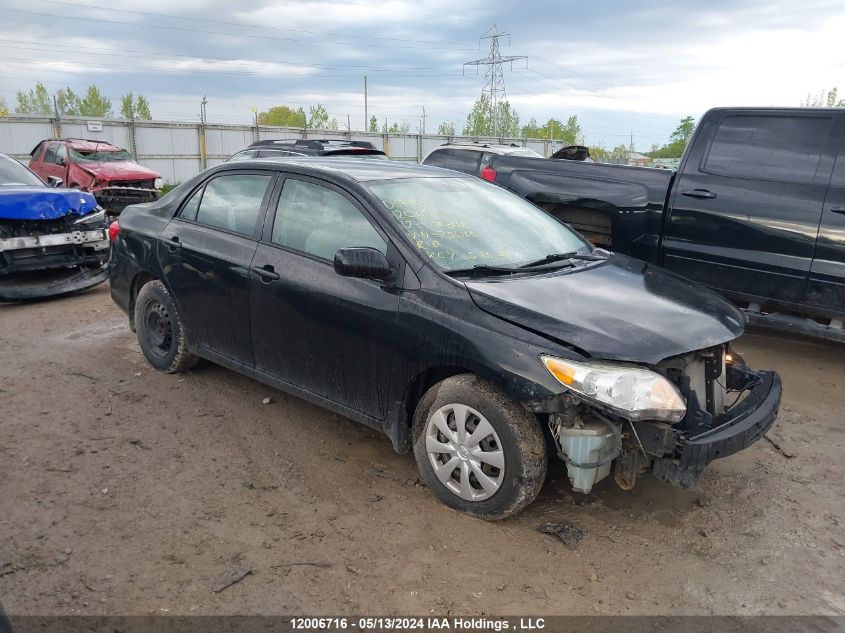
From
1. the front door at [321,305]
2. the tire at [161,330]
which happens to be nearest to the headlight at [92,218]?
the tire at [161,330]

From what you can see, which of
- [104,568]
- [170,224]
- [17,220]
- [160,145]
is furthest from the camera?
[160,145]

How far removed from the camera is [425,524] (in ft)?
10.7

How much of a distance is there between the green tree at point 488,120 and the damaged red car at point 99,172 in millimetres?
42413

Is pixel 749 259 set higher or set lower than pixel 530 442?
higher

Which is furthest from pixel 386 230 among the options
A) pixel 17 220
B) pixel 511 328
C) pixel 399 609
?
pixel 17 220

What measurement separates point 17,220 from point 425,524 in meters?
6.21

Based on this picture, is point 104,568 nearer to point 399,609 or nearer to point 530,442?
point 399,609

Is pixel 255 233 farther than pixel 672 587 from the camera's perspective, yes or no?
Yes

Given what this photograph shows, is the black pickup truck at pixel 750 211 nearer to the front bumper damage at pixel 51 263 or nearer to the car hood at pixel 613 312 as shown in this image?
the car hood at pixel 613 312

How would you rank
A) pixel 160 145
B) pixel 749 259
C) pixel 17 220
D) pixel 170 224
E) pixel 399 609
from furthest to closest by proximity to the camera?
pixel 160 145 < pixel 17 220 < pixel 749 259 < pixel 170 224 < pixel 399 609

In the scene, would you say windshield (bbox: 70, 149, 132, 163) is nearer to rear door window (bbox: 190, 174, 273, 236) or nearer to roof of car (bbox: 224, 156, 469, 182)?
rear door window (bbox: 190, 174, 273, 236)

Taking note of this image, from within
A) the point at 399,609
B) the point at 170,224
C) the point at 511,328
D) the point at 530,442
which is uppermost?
the point at 170,224

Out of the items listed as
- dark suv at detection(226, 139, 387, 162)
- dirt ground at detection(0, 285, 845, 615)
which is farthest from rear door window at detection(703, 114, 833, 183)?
dark suv at detection(226, 139, 387, 162)

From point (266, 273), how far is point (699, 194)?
148 inches
